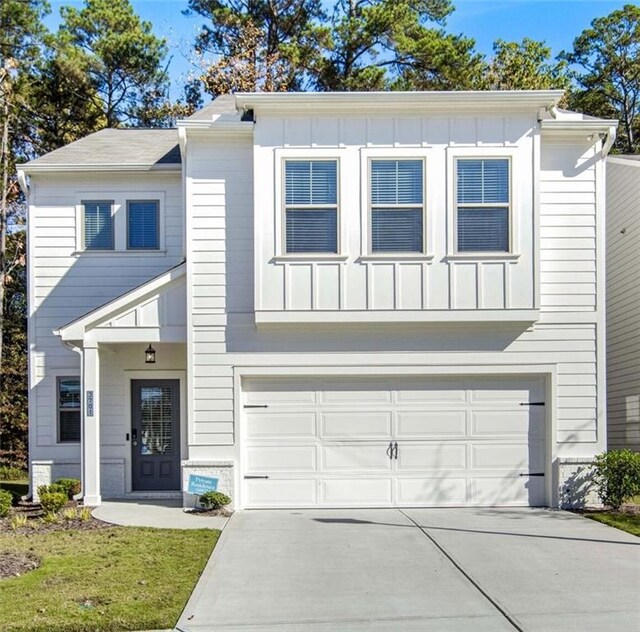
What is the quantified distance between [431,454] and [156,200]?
22.4ft

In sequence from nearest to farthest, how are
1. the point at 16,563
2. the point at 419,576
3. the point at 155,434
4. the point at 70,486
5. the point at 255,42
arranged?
the point at 419,576 → the point at 16,563 → the point at 70,486 → the point at 155,434 → the point at 255,42

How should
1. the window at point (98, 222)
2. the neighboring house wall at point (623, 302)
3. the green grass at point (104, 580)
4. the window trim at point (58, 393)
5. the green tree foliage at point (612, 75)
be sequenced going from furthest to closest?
1. the green tree foliage at point (612, 75)
2. the neighboring house wall at point (623, 302)
3. the window at point (98, 222)
4. the window trim at point (58, 393)
5. the green grass at point (104, 580)

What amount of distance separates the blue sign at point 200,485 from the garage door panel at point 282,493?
1.88ft

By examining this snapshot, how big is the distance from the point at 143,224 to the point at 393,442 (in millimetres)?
6218

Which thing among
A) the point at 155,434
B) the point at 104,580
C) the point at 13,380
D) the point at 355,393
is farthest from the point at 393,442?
the point at 13,380

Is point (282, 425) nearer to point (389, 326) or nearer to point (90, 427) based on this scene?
point (389, 326)

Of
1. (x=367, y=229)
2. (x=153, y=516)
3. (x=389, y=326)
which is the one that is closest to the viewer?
(x=153, y=516)

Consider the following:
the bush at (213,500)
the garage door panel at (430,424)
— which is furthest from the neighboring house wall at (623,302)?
the bush at (213,500)

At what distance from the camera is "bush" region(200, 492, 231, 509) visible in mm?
10742

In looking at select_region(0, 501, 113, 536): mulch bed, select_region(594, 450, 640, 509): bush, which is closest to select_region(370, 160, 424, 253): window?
select_region(594, 450, 640, 509): bush

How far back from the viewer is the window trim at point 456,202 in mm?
10812

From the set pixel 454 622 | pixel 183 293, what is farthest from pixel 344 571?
pixel 183 293

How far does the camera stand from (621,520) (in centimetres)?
1007

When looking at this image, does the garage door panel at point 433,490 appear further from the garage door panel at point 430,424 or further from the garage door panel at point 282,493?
the garage door panel at point 282,493
